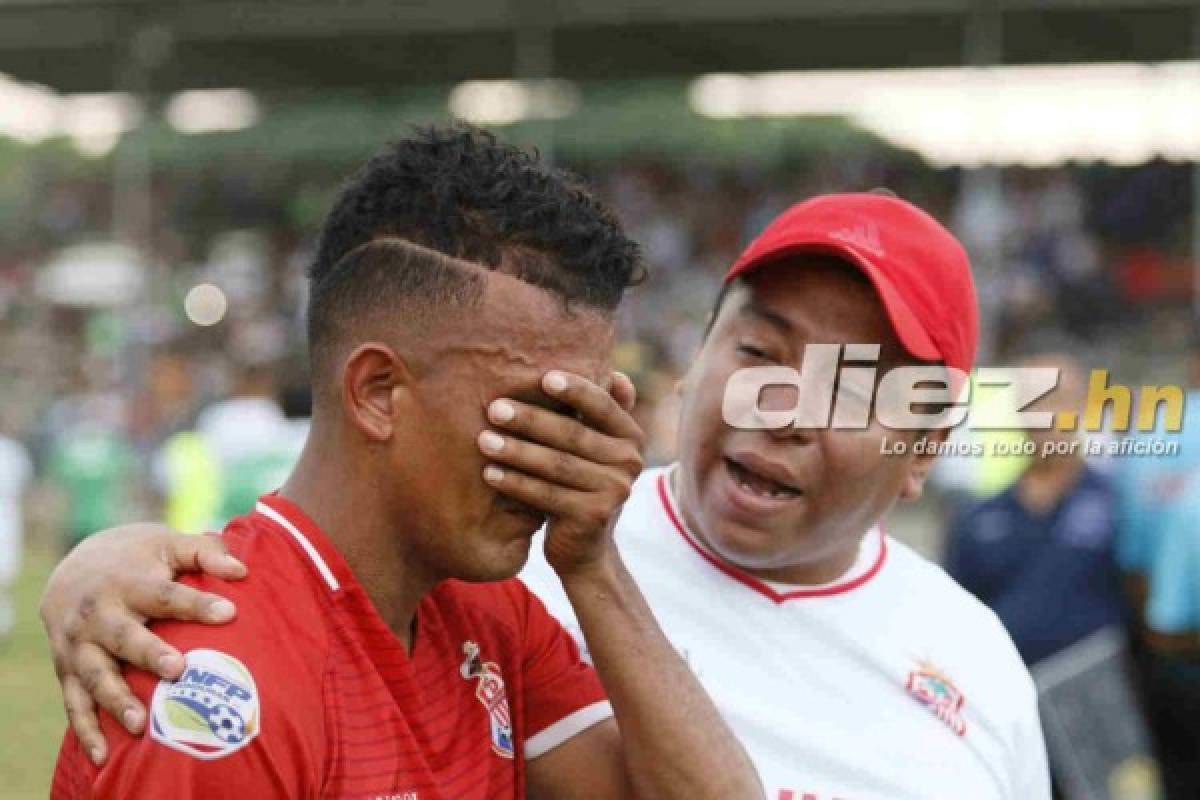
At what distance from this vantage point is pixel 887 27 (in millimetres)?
15312

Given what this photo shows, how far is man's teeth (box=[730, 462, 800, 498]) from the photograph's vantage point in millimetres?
2539

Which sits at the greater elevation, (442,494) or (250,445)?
(442,494)

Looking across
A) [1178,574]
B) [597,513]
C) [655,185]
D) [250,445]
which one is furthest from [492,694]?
[655,185]

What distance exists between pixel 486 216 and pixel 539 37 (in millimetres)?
14740

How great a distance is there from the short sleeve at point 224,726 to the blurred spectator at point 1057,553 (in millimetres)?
4815

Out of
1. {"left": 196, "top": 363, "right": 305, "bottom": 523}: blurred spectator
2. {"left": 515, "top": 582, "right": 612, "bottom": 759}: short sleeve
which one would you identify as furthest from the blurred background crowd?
{"left": 515, "top": 582, "right": 612, "bottom": 759}: short sleeve

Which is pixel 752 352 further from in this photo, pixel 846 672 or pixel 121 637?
pixel 121 637

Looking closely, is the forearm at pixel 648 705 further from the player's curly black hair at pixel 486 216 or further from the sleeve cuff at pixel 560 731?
the player's curly black hair at pixel 486 216

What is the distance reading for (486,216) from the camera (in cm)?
195

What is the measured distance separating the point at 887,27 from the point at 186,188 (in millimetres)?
7650

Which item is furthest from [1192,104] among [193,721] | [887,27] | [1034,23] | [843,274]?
[193,721]

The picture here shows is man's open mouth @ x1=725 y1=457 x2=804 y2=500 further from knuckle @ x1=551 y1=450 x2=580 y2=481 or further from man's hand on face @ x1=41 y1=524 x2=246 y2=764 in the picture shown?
man's hand on face @ x1=41 y1=524 x2=246 y2=764

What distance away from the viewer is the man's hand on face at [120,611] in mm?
1695

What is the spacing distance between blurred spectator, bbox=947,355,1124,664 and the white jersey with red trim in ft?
12.0
